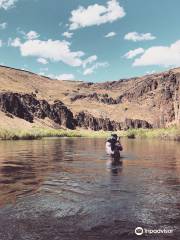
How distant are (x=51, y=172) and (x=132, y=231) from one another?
14236 mm

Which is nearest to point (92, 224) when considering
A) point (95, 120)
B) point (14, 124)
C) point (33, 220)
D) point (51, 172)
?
point (33, 220)

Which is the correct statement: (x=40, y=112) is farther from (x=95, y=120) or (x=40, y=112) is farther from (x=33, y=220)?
(x=33, y=220)

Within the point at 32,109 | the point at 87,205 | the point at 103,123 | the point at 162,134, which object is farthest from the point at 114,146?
the point at 103,123

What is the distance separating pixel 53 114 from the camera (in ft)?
583

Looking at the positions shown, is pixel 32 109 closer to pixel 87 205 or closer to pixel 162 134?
pixel 162 134

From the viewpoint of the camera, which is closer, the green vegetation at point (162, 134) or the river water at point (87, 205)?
the river water at point (87, 205)

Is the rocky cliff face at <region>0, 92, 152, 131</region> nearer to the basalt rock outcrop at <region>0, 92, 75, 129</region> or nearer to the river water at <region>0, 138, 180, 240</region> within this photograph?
the basalt rock outcrop at <region>0, 92, 75, 129</region>

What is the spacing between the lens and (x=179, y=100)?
19375 cm

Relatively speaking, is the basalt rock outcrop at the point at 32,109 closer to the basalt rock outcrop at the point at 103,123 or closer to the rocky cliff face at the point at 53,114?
the rocky cliff face at the point at 53,114

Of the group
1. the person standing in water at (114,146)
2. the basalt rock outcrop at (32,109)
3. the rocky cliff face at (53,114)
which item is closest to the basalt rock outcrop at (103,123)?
the rocky cliff face at (53,114)

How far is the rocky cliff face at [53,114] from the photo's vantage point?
15488cm

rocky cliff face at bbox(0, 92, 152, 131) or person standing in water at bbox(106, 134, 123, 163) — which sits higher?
rocky cliff face at bbox(0, 92, 152, 131)

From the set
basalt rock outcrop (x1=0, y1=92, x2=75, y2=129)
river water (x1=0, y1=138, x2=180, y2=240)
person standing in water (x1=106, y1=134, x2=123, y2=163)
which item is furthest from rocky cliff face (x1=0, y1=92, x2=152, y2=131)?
river water (x1=0, y1=138, x2=180, y2=240)

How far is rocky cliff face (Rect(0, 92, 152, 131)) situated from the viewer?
508 ft
